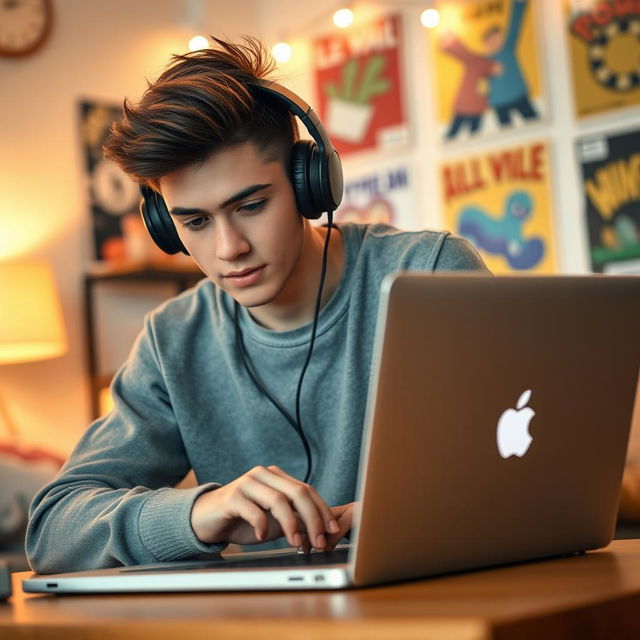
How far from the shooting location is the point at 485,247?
3812 millimetres

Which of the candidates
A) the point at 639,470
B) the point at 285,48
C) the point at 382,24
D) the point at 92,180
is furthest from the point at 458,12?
the point at 639,470

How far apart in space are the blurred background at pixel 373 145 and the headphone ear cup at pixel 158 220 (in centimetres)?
207

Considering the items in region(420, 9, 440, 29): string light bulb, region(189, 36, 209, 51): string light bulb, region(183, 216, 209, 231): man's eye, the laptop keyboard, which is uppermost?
region(189, 36, 209, 51): string light bulb

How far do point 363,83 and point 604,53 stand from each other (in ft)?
3.31

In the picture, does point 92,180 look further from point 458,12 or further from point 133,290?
point 458,12

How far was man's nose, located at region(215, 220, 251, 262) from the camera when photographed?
1.25m

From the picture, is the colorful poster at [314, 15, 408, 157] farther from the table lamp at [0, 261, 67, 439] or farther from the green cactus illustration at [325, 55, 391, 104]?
the table lamp at [0, 261, 67, 439]

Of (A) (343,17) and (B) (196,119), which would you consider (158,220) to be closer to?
(B) (196,119)

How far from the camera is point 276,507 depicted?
0.85 meters

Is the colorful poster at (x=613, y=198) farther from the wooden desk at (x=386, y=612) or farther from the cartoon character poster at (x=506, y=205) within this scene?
the wooden desk at (x=386, y=612)

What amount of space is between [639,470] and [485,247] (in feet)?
4.06

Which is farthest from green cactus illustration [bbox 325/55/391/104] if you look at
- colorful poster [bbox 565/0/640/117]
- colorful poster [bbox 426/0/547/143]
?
colorful poster [bbox 565/0/640/117]

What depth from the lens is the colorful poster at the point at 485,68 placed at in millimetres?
3697

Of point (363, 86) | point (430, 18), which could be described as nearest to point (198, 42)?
point (363, 86)
